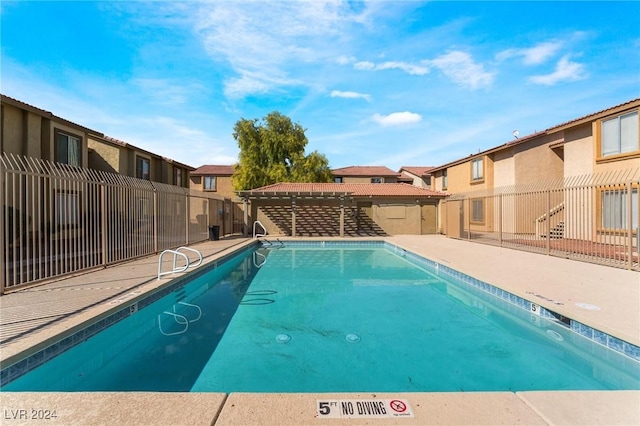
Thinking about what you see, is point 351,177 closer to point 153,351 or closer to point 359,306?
point 359,306

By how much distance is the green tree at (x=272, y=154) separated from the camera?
30.7 m

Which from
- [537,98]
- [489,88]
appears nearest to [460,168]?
[537,98]

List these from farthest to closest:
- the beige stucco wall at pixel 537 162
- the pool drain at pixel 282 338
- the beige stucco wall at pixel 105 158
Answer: the beige stucco wall at pixel 105 158
the beige stucco wall at pixel 537 162
the pool drain at pixel 282 338

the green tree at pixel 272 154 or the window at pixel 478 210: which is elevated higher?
the green tree at pixel 272 154

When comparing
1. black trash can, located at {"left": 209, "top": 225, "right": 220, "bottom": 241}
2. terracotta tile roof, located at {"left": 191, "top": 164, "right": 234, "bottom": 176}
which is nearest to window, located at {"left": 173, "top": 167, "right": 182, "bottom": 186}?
terracotta tile roof, located at {"left": 191, "top": 164, "right": 234, "bottom": 176}

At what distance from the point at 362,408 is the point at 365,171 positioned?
127ft

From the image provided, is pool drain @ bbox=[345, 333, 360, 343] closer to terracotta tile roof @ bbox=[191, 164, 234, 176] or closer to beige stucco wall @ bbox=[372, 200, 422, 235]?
beige stucco wall @ bbox=[372, 200, 422, 235]

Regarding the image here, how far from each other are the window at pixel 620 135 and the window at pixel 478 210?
30.2ft

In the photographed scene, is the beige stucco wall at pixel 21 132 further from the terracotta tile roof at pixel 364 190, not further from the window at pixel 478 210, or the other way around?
the window at pixel 478 210

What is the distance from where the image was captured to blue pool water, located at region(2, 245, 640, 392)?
368cm

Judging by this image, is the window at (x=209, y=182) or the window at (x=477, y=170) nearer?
the window at (x=477, y=170)

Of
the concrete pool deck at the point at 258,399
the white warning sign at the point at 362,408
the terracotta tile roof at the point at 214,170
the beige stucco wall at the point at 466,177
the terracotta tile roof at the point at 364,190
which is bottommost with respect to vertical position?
the white warning sign at the point at 362,408

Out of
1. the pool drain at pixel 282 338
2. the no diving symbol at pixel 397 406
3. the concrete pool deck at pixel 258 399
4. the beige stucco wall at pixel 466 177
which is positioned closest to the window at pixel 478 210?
the beige stucco wall at pixel 466 177

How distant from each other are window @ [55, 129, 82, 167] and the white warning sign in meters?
17.3
